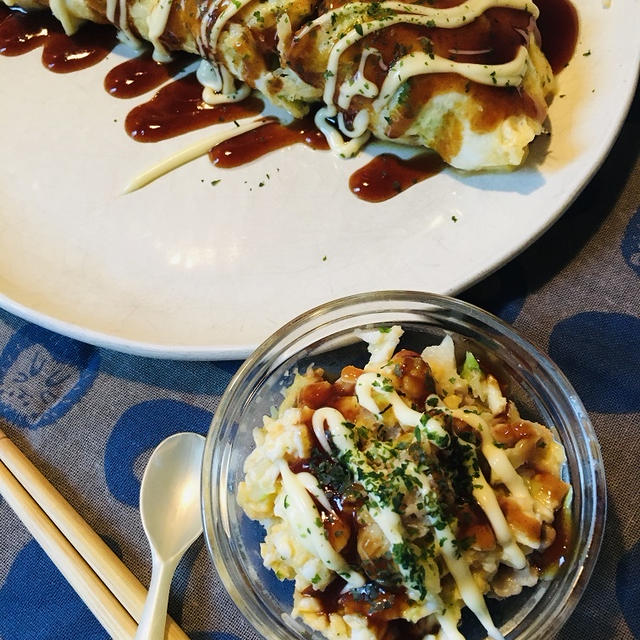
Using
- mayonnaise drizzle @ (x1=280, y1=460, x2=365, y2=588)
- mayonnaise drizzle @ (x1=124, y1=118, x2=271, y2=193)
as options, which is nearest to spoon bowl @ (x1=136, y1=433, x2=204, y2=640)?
mayonnaise drizzle @ (x1=280, y1=460, x2=365, y2=588)

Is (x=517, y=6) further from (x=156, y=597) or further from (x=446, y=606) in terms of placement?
(x=156, y=597)

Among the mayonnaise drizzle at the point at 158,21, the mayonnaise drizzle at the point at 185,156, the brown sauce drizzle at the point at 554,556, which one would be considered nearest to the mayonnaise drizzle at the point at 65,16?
the mayonnaise drizzle at the point at 158,21

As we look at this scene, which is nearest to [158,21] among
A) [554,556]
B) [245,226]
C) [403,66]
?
[245,226]

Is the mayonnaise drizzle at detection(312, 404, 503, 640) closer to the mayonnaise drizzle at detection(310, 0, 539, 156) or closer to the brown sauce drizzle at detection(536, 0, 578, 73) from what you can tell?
the mayonnaise drizzle at detection(310, 0, 539, 156)

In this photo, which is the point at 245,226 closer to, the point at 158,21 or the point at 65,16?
the point at 158,21

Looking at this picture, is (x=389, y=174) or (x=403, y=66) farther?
(x=389, y=174)

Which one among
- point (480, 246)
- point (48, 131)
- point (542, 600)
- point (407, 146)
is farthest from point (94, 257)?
point (542, 600)
